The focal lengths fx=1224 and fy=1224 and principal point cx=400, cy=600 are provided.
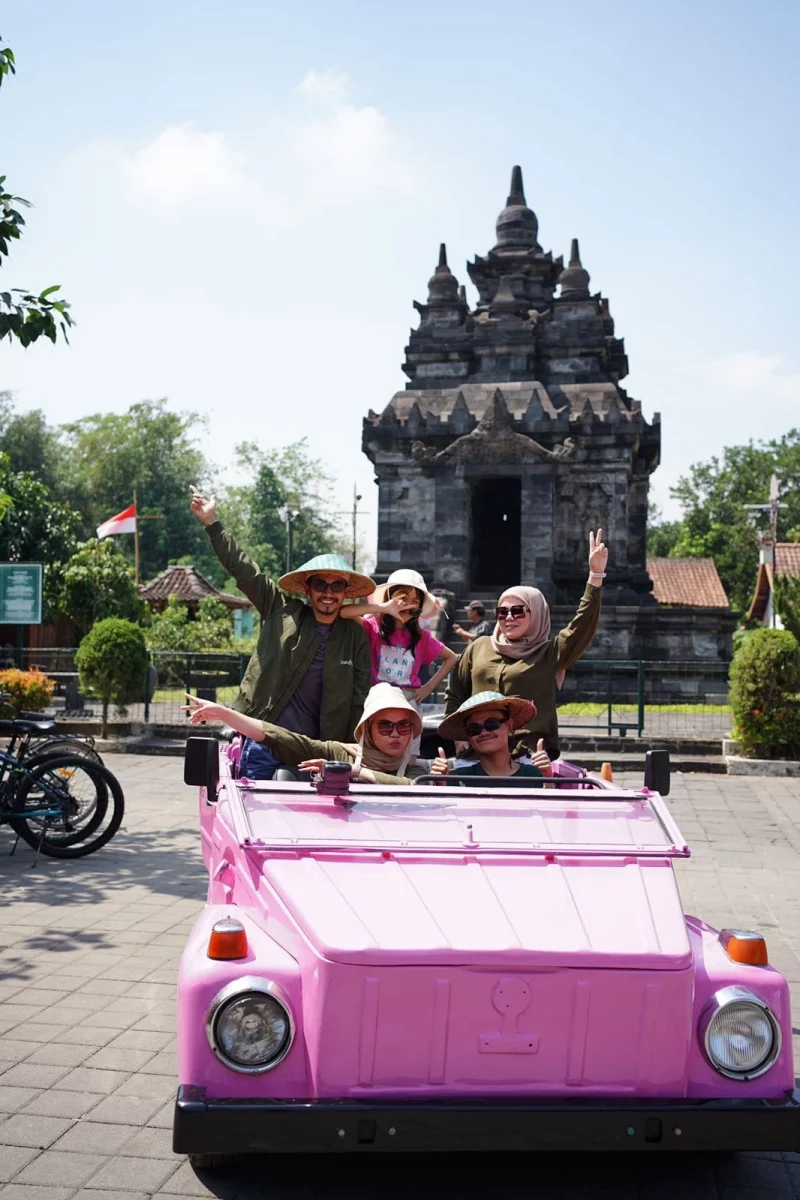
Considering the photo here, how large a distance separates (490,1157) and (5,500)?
8.81m

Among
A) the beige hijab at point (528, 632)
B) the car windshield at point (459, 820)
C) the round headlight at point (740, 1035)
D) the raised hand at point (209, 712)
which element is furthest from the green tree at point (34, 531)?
the round headlight at point (740, 1035)

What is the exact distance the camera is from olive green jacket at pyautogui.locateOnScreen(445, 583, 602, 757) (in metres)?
5.95

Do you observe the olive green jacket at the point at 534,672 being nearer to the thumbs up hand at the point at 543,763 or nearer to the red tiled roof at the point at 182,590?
the thumbs up hand at the point at 543,763

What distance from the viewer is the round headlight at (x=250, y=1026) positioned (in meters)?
3.49

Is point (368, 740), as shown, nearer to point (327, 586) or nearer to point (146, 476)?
point (327, 586)

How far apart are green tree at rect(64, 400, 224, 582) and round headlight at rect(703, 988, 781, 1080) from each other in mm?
67485

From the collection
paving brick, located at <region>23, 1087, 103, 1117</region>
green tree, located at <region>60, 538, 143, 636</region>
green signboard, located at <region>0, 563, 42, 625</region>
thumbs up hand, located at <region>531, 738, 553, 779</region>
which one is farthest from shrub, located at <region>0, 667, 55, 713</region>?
green tree, located at <region>60, 538, 143, 636</region>

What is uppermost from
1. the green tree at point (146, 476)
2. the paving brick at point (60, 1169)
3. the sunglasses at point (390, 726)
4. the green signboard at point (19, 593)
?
the green tree at point (146, 476)

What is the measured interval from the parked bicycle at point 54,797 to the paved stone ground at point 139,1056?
231 mm

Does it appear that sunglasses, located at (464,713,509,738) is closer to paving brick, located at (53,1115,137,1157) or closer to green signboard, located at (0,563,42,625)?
paving brick, located at (53,1115,137,1157)

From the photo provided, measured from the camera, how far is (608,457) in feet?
98.3

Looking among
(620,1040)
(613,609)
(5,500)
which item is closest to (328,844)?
(620,1040)

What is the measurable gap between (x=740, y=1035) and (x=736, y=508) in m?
69.3

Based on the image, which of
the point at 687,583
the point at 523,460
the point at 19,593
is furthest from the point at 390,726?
the point at 687,583
